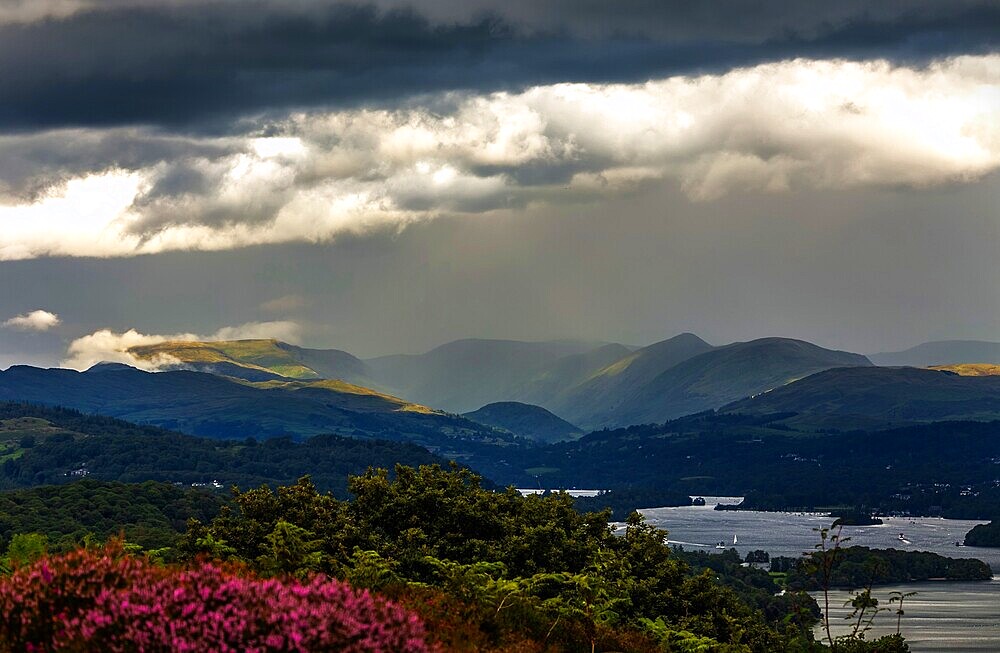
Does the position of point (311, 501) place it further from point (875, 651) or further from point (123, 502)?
point (123, 502)

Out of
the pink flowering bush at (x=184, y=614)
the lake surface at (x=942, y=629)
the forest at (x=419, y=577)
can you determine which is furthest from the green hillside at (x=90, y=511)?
the pink flowering bush at (x=184, y=614)

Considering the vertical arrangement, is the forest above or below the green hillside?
above

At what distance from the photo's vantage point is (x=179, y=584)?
51.4 ft

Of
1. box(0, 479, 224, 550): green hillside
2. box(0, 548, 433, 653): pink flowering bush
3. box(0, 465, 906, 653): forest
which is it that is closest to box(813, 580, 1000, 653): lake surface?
box(0, 479, 224, 550): green hillside

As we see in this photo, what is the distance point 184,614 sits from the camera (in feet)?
48.8

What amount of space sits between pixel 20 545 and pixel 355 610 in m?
21.7

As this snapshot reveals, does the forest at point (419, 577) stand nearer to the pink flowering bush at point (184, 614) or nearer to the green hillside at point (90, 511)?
the pink flowering bush at point (184, 614)

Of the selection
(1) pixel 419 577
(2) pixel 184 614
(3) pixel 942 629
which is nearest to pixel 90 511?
(3) pixel 942 629

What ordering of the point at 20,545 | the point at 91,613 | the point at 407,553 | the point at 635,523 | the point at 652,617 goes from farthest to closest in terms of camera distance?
1. the point at 635,523
2. the point at 652,617
3. the point at 407,553
4. the point at 20,545
5. the point at 91,613

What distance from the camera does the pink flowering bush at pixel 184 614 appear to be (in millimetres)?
14609

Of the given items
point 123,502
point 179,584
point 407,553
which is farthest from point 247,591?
point 123,502

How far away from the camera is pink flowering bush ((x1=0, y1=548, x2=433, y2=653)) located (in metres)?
14.6

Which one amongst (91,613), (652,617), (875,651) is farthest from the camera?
(875,651)

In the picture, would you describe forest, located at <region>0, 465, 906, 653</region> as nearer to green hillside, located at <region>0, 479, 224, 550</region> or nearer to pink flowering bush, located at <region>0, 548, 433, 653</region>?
pink flowering bush, located at <region>0, 548, 433, 653</region>
